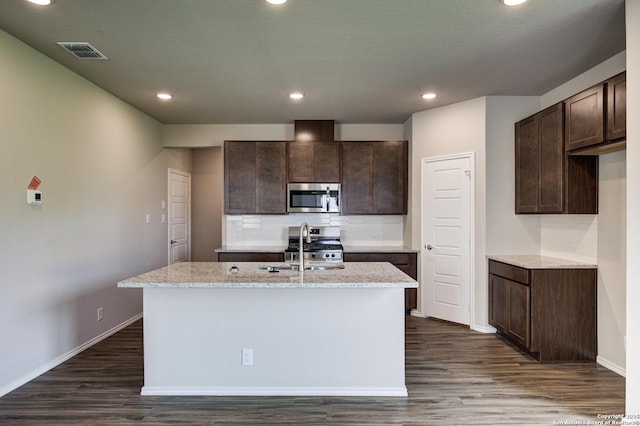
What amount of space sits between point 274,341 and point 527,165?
3183 mm

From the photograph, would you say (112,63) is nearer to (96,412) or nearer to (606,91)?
(96,412)

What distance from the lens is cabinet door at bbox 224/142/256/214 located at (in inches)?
195

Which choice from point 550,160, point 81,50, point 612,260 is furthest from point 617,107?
point 81,50

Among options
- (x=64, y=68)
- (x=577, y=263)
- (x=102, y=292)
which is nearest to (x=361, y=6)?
(x=64, y=68)

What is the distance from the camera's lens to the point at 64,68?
318cm

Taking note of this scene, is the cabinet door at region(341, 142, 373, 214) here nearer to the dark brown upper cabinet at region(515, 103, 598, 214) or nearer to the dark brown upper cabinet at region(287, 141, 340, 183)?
the dark brown upper cabinet at region(287, 141, 340, 183)

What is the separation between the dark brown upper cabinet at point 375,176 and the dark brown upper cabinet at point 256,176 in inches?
35.4

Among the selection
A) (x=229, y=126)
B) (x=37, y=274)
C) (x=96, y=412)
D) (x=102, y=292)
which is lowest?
(x=96, y=412)

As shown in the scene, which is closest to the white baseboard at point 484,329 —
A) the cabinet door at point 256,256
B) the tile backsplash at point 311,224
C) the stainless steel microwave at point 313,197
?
the tile backsplash at point 311,224

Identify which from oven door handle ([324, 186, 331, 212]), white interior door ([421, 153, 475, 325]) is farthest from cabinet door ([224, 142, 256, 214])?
white interior door ([421, 153, 475, 325])

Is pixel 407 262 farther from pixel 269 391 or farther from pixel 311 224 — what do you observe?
pixel 269 391

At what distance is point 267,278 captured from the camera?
2.48m

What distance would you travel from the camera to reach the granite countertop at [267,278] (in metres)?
2.33

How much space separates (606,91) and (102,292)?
505 cm
